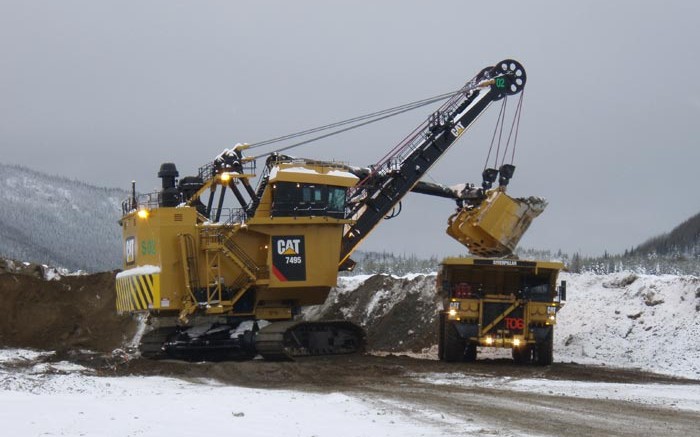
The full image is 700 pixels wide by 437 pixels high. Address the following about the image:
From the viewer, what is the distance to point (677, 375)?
80.5 feet

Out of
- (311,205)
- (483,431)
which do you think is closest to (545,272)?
(311,205)

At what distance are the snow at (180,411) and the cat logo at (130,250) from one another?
841 centimetres

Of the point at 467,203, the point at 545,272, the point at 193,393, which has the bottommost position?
the point at 193,393

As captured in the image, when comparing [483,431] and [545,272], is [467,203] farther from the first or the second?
[483,431]

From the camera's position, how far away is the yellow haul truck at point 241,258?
2638 cm

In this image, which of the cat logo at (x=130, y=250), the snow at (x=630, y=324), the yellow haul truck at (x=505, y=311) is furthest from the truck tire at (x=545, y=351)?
the cat logo at (x=130, y=250)

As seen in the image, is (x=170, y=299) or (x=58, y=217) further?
(x=58, y=217)

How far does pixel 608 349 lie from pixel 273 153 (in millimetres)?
10945

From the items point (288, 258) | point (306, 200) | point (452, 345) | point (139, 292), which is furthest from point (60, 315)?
point (452, 345)

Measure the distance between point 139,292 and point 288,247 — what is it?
3893 mm

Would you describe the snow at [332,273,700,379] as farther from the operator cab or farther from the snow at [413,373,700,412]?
the operator cab

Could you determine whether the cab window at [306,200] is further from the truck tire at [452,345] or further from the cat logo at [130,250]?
the truck tire at [452,345]

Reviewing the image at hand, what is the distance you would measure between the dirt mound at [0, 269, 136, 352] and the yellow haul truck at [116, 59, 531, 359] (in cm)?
982

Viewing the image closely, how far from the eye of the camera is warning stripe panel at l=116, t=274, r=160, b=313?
1027 inches
